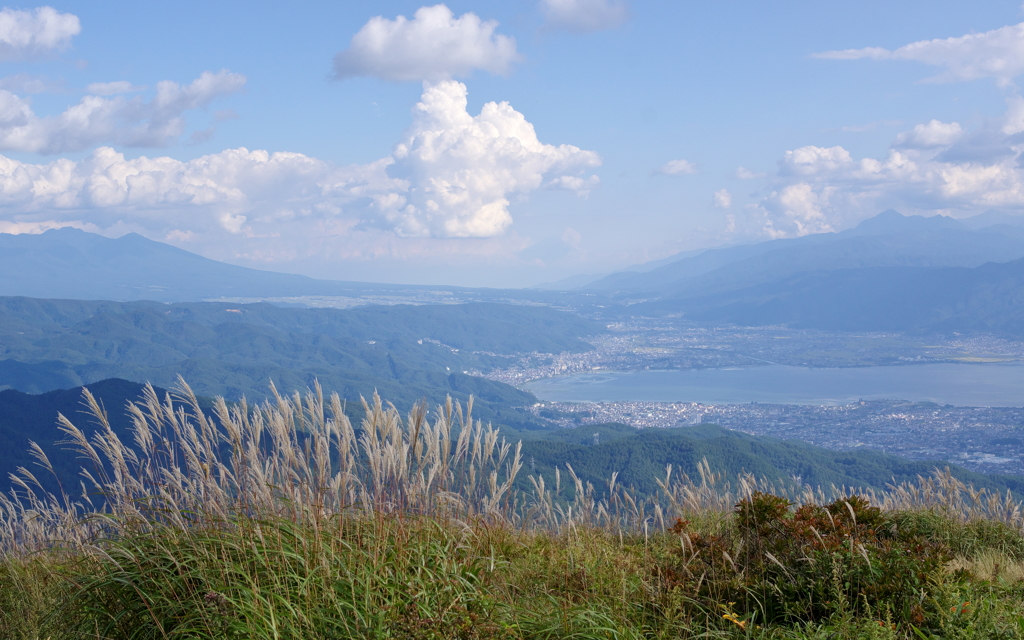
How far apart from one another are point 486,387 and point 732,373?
179 feet

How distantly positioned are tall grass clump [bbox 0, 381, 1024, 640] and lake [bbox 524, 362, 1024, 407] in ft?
341

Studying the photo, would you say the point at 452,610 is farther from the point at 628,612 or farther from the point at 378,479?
the point at 628,612

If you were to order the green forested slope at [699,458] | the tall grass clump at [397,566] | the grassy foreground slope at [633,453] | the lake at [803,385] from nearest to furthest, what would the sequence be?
the tall grass clump at [397,566] → the grassy foreground slope at [633,453] → the green forested slope at [699,458] → the lake at [803,385]

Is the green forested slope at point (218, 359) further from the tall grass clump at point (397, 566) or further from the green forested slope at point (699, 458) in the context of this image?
the tall grass clump at point (397, 566)

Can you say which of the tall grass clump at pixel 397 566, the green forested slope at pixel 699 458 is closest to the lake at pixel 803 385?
the green forested slope at pixel 699 458

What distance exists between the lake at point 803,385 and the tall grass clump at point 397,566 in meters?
104

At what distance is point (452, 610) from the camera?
9.50 feet

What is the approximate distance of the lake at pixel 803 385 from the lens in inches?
3969

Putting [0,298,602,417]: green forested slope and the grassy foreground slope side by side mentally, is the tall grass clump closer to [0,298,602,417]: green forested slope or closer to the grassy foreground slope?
the grassy foreground slope

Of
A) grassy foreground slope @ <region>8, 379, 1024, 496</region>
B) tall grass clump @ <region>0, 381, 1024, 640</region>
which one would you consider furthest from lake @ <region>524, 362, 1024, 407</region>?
tall grass clump @ <region>0, 381, 1024, 640</region>

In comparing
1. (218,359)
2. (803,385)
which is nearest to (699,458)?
(803,385)

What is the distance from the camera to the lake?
101m

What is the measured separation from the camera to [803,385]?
121250mm

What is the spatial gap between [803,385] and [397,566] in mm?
131493
